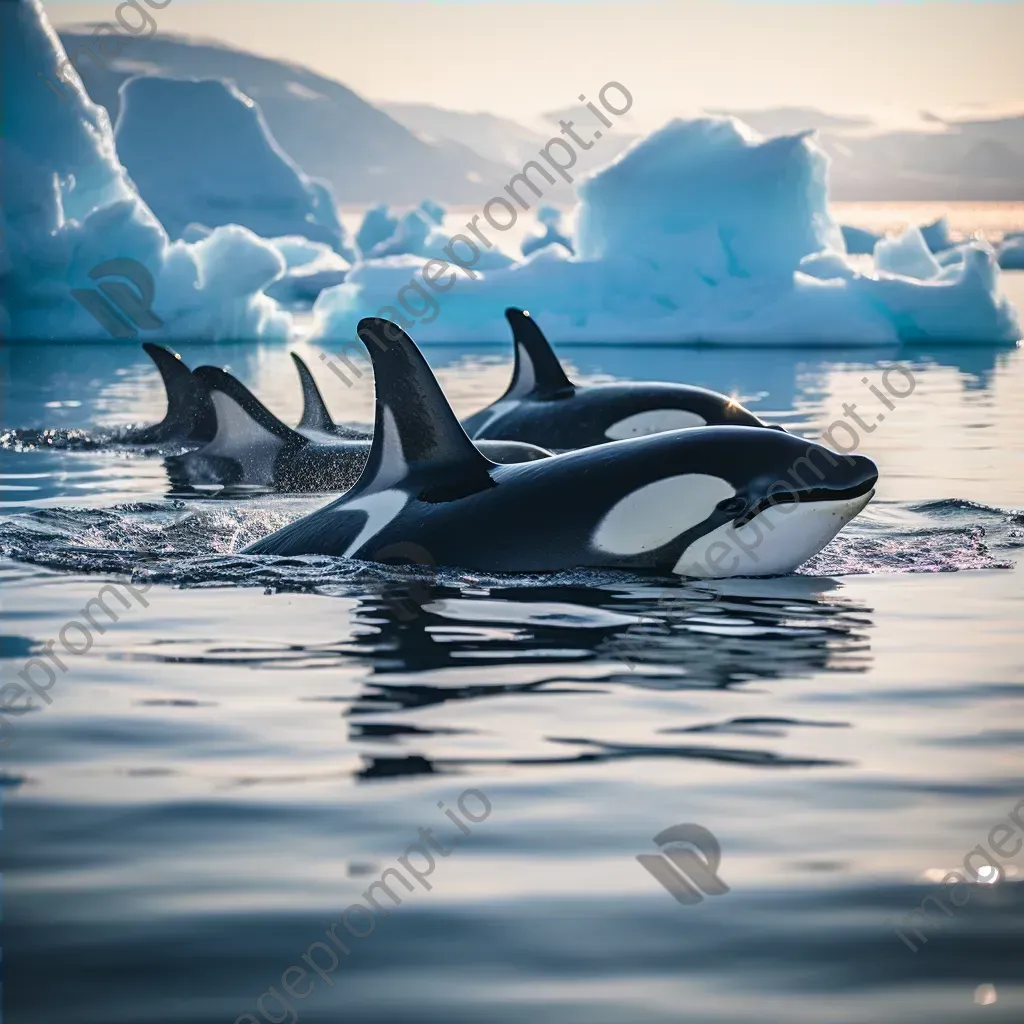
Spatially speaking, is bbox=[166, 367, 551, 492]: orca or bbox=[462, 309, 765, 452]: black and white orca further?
bbox=[462, 309, 765, 452]: black and white orca

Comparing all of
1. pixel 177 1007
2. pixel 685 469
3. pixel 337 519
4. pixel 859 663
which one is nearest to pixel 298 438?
pixel 337 519

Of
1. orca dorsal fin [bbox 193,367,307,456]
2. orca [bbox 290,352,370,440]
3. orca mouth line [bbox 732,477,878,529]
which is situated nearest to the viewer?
orca mouth line [bbox 732,477,878,529]

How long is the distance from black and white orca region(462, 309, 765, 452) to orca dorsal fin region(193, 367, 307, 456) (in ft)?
Result: 6.33

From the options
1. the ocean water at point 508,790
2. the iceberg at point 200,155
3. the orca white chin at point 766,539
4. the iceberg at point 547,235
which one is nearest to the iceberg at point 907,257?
the iceberg at point 547,235

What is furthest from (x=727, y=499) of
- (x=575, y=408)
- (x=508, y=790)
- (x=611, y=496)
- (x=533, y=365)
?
(x=533, y=365)

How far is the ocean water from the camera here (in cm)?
353

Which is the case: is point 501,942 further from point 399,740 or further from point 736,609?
point 736,609

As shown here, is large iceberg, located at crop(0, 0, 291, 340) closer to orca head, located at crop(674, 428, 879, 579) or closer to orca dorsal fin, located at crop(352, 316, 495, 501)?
orca dorsal fin, located at crop(352, 316, 495, 501)

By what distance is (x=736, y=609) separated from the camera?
747cm

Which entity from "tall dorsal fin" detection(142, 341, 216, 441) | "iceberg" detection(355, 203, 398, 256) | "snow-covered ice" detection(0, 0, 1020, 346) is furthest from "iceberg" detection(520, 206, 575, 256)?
"tall dorsal fin" detection(142, 341, 216, 441)

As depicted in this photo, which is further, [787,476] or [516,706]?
[787,476]

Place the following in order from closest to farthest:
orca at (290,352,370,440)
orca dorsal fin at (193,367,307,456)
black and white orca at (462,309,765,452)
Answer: orca dorsal fin at (193,367,307,456) → black and white orca at (462,309,765,452) → orca at (290,352,370,440)

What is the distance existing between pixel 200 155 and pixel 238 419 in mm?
57639

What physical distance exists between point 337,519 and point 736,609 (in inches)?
93.8
